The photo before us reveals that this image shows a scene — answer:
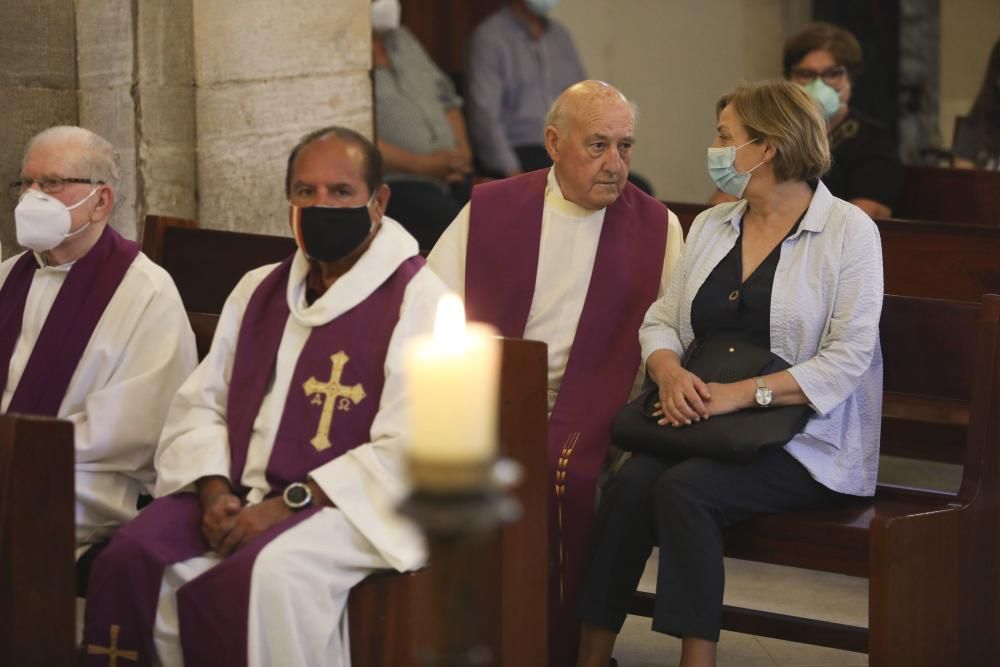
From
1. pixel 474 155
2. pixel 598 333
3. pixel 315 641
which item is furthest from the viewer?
pixel 474 155

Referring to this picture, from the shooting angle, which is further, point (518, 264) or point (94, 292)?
point (518, 264)

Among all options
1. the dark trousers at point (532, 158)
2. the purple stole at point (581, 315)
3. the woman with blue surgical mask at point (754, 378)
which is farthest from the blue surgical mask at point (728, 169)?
the dark trousers at point (532, 158)

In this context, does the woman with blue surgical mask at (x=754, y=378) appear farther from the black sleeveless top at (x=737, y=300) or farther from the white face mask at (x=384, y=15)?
the white face mask at (x=384, y=15)

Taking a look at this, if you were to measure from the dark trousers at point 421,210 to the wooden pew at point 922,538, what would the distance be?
2.79 meters

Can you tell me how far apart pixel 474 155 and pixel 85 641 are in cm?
474

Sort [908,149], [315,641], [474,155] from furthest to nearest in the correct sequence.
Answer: [908,149], [474,155], [315,641]

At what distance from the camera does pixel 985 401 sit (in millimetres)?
3773

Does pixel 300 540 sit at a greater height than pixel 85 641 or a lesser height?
greater

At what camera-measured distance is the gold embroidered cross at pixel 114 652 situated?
3.54 metres

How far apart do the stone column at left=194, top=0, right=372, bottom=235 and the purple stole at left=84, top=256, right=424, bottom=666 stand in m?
1.87

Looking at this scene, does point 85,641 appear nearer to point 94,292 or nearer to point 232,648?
point 232,648

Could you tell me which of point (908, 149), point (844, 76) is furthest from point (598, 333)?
point (908, 149)

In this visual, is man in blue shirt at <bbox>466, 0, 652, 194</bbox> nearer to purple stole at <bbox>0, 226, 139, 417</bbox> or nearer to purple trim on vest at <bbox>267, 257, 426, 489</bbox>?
purple stole at <bbox>0, 226, 139, 417</bbox>

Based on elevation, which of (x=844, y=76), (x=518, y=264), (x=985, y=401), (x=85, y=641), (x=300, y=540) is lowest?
(x=85, y=641)
